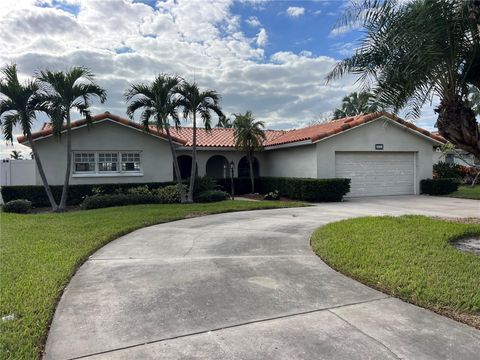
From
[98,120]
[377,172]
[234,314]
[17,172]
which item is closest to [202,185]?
[98,120]

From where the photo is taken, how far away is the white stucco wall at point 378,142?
17.9m

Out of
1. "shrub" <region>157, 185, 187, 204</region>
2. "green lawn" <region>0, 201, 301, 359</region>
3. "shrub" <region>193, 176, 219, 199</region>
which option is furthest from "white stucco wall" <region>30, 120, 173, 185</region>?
"green lawn" <region>0, 201, 301, 359</region>

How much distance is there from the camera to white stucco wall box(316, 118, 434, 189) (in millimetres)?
17922

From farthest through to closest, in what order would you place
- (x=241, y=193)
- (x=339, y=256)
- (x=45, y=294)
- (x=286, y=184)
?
(x=241, y=193) < (x=286, y=184) < (x=339, y=256) < (x=45, y=294)

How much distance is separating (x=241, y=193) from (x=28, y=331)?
1821 centimetres

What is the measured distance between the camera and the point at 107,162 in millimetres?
17875

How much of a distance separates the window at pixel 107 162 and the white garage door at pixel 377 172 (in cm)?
1091

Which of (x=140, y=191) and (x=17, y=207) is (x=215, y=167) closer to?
(x=140, y=191)

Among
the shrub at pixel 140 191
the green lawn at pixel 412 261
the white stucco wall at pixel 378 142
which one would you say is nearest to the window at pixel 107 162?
the shrub at pixel 140 191

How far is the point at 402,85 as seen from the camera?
25.1ft

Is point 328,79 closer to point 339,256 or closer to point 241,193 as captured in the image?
point 339,256

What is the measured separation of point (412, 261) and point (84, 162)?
51.1 ft

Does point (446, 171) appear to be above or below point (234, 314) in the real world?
above

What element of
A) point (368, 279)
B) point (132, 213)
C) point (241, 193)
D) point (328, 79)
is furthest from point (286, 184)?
point (368, 279)
